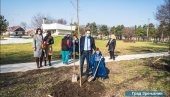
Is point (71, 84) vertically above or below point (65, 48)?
below

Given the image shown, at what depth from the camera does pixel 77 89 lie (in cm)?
816

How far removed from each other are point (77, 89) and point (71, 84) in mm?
662

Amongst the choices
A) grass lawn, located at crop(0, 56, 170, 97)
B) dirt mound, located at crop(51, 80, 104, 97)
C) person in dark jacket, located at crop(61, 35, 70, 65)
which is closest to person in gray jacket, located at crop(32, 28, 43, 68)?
grass lawn, located at crop(0, 56, 170, 97)

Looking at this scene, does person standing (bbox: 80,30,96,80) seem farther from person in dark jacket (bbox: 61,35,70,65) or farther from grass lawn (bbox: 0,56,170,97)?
person in dark jacket (bbox: 61,35,70,65)

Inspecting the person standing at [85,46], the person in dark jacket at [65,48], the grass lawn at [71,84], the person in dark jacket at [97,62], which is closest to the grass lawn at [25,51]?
the person in dark jacket at [65,48]

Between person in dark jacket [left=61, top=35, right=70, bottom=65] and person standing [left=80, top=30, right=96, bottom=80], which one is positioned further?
person in dark jacket [left=61, top=35, right=70, bottom=65]

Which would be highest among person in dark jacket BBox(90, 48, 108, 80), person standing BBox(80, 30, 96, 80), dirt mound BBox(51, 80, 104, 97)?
person standing BBox(80, 30, 96, 80)

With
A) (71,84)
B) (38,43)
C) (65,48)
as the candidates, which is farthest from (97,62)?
(65,48)

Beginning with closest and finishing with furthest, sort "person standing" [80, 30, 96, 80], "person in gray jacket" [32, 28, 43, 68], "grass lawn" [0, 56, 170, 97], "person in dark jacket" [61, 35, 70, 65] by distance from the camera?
1. "grass lawn" [0, 56, 170, 97]
2. "person standing" [80, 30, 96, 80]
3. "person in gray jacket" [32, 28, 43, 68]
4. "person in dark jacket" [61, 35, 70, 65]

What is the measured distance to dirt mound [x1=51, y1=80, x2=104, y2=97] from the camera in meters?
7.70

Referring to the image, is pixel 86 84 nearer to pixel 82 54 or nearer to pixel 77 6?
pixel 82 54

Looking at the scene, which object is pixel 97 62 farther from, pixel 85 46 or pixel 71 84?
pixel 71 84

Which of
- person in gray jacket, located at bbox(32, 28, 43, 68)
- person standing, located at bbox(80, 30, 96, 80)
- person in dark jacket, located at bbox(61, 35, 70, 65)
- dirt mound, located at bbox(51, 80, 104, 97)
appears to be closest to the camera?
dirt mound, located at bbox(51, 80, 104, 97)

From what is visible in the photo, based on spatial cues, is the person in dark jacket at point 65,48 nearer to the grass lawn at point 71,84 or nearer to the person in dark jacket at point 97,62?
the grass lawn at point 71,84
